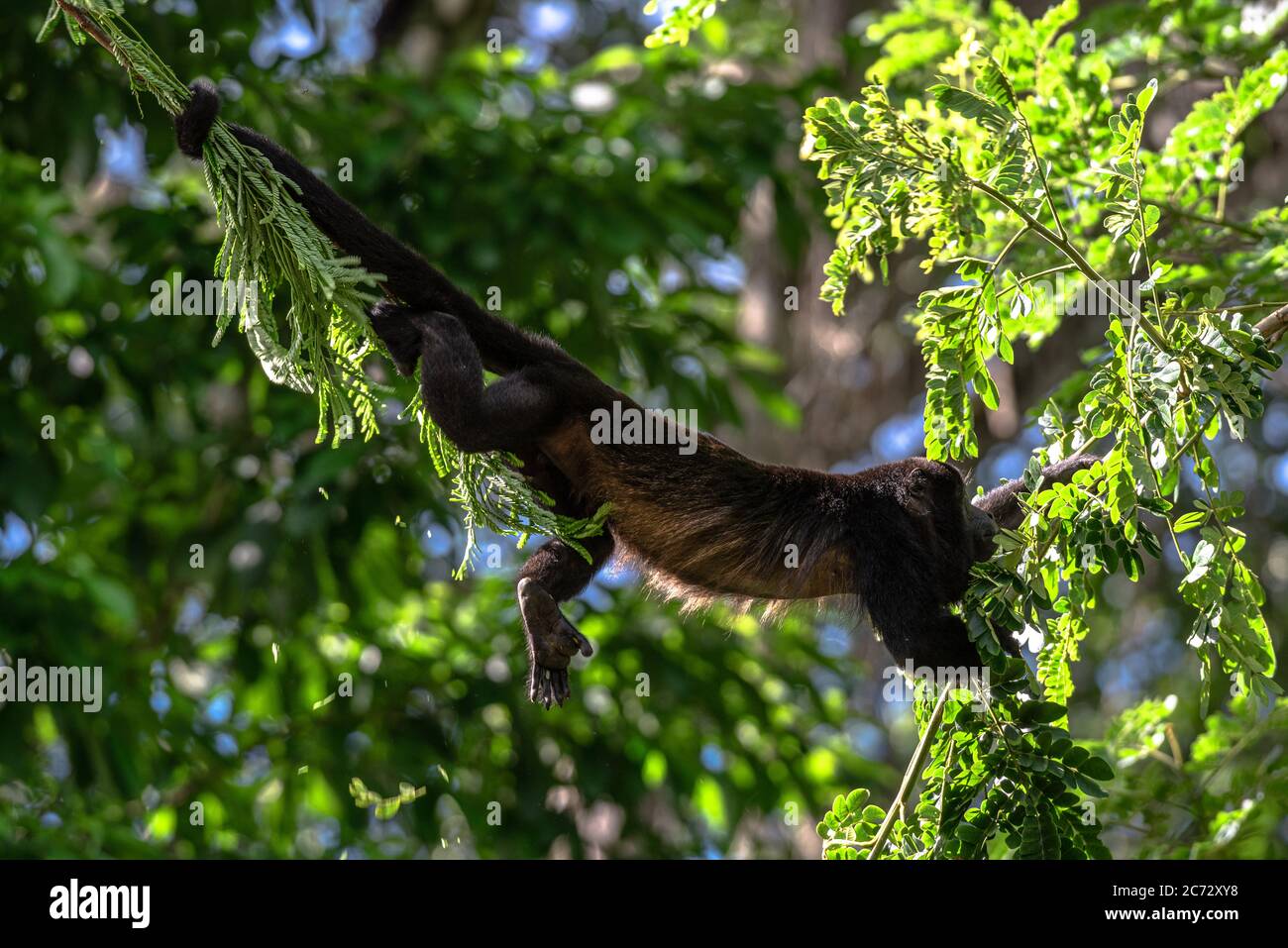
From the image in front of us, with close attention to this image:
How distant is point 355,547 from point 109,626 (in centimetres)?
184

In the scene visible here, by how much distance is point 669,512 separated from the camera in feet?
15.0

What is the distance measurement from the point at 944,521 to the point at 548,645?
1.44 metres

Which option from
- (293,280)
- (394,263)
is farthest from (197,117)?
(394,263)

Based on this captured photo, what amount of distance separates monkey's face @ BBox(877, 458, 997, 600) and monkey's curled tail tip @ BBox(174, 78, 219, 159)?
250 centimetres

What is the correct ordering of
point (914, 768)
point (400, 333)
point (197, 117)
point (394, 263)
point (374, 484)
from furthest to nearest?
point (374, 484), point (394, 263), point (400, 333), point (197, 117), point (914, 768)

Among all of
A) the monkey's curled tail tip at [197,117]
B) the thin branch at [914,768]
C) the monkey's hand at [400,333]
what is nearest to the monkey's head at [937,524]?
the thin branch at [914,768]

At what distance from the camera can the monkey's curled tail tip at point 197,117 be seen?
3.63 metres

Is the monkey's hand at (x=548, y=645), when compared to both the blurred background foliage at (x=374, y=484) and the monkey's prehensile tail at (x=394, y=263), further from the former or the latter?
→ the blurred background foliage at (x=374, y=484)

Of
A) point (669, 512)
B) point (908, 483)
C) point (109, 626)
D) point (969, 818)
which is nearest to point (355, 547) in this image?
point (109, 626)

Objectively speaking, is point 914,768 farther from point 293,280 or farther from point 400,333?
point 293,280

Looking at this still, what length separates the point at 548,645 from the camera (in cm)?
412

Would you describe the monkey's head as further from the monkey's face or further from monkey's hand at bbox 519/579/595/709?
monkey's hand at bbox 519/579/595/709

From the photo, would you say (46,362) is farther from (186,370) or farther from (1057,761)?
(1057,761)
